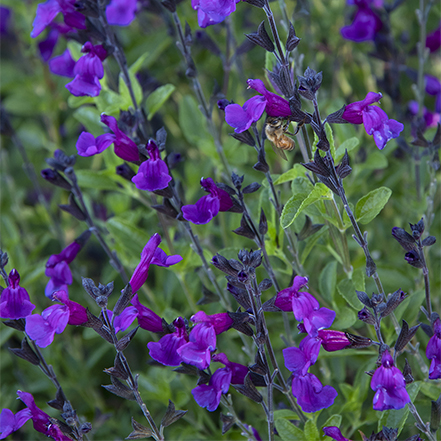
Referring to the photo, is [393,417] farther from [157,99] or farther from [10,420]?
[157,99]

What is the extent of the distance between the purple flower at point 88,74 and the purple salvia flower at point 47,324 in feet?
1.75

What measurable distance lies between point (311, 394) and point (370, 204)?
0.41 metres

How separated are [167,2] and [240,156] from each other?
2.06 ft

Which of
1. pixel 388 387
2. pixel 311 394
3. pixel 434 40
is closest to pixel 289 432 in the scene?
pixel 311 394

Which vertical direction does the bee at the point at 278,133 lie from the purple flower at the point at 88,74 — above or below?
below

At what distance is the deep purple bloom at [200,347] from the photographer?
3.05ft

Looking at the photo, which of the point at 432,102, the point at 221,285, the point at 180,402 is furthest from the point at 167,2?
the point at 432,102

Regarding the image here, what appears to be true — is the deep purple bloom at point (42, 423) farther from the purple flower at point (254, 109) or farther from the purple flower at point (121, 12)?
the purple flower at point (121, 12)

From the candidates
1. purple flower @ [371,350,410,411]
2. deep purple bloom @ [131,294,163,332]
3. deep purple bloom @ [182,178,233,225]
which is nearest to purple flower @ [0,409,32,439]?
deep purple bloom @ [131,294,163,332]

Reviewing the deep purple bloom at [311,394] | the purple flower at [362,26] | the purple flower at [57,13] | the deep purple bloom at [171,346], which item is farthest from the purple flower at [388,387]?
the purple flower at [362,26]

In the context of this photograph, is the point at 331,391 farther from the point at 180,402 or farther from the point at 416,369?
the point at 180,402

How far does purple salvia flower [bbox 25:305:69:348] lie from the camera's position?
3.21 ft

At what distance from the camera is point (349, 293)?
1254 millimetres

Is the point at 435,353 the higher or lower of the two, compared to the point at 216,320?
lower
